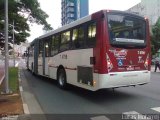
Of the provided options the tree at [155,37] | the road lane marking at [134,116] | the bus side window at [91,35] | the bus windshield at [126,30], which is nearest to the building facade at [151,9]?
the tree at [155,37]

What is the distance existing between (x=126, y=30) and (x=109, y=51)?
45.3 inches

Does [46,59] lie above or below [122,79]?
above

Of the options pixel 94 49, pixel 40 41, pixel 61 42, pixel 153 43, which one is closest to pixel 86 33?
pixel 94 49

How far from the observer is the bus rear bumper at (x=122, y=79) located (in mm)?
8984

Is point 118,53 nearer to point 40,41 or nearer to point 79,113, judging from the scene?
point 79,113

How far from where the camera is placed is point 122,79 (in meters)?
9.40

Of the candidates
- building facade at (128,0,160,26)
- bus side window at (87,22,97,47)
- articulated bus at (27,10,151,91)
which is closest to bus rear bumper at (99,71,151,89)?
articulated bus at (27,10,151,91)

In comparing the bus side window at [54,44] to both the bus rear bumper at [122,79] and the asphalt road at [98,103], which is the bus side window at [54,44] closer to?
the asphalt road at [98,103]

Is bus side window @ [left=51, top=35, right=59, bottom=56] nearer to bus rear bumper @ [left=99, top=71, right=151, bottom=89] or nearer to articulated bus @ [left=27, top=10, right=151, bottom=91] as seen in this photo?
articulated bus @ [left=27, top=10, right=151, bottom=91]

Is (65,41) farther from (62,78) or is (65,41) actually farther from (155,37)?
(155,37)

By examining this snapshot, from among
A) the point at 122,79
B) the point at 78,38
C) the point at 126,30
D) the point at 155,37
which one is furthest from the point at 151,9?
the point at 122,79

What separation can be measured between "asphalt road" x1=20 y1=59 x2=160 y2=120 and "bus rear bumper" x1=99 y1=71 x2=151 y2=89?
24.3 inches

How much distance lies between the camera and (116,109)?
326 inches

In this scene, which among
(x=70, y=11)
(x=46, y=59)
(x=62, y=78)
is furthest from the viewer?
→ (x=70, y=11)
